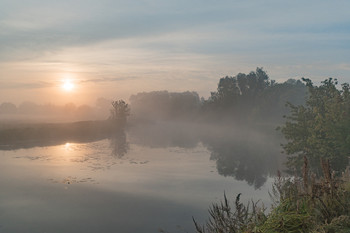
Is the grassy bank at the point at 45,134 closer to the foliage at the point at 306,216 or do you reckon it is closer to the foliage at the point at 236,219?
the foliage at the point at 236,219

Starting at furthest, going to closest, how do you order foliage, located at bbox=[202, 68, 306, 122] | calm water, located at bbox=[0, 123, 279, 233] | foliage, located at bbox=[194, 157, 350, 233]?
1. foliage, located at bbox=[202, 68, 306, 122]
2. calm water, located at bbox=[0, 123, 279, 233]
3. foliage, located at bbox=[194, 157, 350, 233]

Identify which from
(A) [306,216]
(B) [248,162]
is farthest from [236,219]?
(B) [248,162]

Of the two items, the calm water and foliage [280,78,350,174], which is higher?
foliage [280,78,350,174]

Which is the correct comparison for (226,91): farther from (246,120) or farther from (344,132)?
(344,132)

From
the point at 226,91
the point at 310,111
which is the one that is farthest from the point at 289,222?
the point at 226,91

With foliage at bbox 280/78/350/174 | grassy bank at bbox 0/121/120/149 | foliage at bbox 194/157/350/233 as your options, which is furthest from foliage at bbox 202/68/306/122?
foliage at bbox 194/157/350/233

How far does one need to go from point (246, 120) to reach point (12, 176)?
95.0 meters

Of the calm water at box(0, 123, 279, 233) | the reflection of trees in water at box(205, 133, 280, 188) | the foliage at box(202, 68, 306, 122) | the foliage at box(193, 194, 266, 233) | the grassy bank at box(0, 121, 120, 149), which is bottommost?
the reflection of trees in water at box(205, 133, 280, 188)

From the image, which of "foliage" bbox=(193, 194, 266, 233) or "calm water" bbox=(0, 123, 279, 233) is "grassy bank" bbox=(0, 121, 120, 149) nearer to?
"calm water" bbox=(0, 123, 279, 233)

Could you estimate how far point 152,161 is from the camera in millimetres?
40469

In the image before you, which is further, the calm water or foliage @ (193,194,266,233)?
the calm water

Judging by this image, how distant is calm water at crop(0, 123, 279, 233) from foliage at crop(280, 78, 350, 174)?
5.05 metres

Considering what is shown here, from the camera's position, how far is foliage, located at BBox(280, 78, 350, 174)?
2497 cm

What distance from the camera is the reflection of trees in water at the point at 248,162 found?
3251 centimetres
